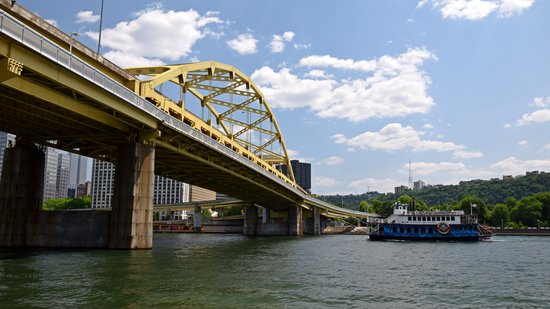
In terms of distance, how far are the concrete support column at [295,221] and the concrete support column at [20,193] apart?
67.7m

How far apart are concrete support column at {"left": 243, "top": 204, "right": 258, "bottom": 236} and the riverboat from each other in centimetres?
4127

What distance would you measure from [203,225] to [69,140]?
3751 inches

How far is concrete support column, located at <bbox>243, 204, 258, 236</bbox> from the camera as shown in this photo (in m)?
112

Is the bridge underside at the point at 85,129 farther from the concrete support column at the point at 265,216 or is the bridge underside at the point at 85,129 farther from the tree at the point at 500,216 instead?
the tree at the point at 500,216

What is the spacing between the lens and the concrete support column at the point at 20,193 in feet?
136

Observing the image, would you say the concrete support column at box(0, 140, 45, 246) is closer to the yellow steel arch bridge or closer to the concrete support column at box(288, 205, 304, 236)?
the yellow steel arch bridge

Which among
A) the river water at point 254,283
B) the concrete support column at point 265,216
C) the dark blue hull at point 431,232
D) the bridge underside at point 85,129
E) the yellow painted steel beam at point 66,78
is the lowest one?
the river water at point 254,283

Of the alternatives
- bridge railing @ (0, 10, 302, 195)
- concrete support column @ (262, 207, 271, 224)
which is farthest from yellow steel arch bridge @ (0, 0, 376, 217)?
concrete support column @ (262, 207, 271, 224)

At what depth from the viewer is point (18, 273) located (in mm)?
24375

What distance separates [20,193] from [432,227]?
57.0 metres

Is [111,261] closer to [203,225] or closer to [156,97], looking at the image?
[156,97]

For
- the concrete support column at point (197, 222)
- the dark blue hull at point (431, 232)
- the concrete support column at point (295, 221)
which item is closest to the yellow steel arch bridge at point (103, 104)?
the dark blue hull at point (431, 232)

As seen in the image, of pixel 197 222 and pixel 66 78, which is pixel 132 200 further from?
pixel 197 222

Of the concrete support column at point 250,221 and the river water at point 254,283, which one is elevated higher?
the concrete support column at point 250,221
